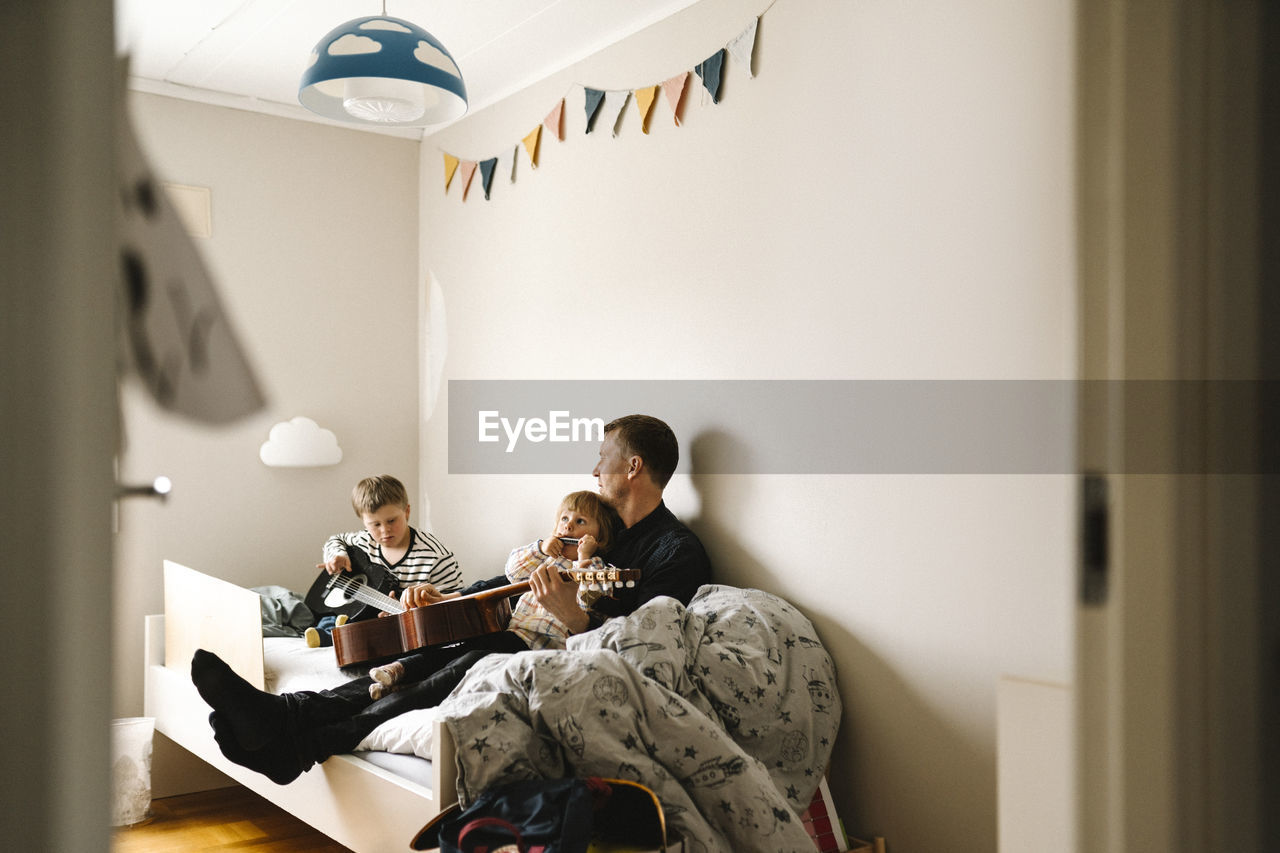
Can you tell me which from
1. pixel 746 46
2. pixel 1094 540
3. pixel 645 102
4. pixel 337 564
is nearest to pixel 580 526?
pixel 337 564

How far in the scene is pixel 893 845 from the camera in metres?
2.18

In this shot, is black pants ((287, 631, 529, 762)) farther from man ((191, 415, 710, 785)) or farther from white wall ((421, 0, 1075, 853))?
white wall ((421, 0, 1075, 853))

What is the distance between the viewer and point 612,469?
104 inches

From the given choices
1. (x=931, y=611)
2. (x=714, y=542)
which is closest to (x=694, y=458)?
(x=714, y=542)

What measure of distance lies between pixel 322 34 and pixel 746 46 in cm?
136

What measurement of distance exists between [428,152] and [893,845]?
9.74ft

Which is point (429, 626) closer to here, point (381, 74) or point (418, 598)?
point (418, 598)

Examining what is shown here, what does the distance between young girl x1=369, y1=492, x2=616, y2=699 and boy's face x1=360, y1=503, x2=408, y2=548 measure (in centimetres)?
54

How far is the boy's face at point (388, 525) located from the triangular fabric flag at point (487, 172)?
1148mm

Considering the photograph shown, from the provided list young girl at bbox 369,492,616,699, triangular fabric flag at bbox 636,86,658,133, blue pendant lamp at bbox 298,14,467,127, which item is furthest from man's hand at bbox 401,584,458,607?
triangular fabric flag at bbox 636,86,658,133

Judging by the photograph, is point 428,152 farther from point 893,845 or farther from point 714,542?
point 893,845

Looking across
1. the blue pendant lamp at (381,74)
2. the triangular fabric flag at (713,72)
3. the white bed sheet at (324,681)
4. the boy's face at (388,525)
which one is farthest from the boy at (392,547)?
the triangular fabric flag at (713,72)

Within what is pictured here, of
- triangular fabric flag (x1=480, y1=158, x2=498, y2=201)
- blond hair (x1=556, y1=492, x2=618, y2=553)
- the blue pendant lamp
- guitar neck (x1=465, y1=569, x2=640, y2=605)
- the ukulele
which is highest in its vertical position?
triangular fabric flag (x1=480, y1=158, x2=498, y2=201)

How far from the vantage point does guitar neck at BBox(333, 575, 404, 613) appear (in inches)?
112
